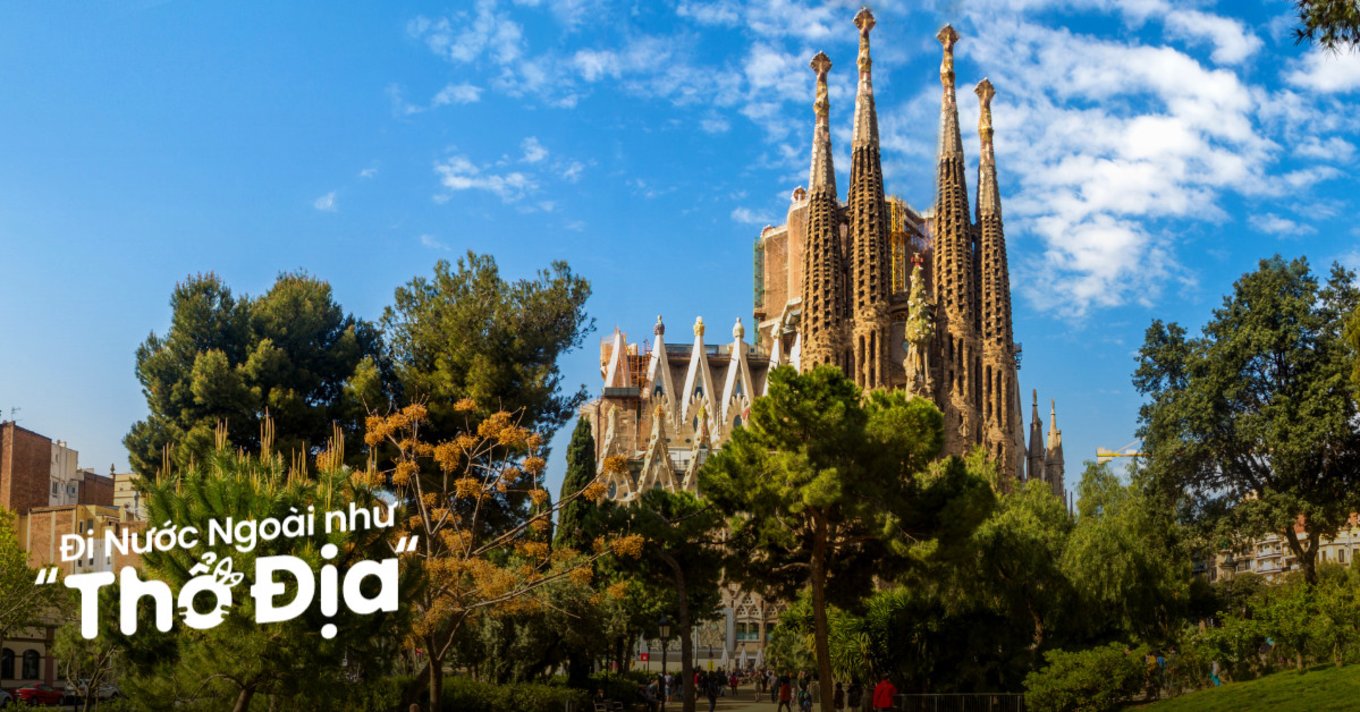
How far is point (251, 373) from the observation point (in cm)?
3009

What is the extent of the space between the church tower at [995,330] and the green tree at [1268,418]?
93.2 feet

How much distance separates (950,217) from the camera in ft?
223

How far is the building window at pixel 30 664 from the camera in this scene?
108 ft

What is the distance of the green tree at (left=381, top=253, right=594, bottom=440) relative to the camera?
30.2m

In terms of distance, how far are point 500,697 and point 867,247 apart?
46421 millimetres

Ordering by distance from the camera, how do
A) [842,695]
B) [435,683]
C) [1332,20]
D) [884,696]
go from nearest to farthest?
[1332,20], [435,683], [884,696], [842,695]

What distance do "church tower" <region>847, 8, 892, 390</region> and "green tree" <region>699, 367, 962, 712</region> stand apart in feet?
128

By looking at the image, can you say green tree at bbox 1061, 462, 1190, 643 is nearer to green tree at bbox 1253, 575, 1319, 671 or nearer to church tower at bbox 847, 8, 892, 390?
green tree at bbox 1253, 575, 1319, 671

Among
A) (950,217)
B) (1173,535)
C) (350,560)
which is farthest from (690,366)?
(350,560)

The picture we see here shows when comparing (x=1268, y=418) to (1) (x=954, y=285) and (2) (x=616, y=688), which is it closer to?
(2) (x=616, y=688)

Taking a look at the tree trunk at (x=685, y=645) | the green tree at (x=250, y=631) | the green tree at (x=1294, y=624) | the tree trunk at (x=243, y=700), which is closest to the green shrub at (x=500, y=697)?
the tree trunk at (x=685, y=645)

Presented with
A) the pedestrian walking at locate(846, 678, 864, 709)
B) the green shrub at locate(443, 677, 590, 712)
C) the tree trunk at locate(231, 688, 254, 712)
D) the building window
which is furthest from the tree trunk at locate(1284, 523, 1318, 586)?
the building window

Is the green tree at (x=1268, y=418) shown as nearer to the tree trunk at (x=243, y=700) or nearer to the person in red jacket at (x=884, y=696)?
the person in red jacket at (x=884, y=696)

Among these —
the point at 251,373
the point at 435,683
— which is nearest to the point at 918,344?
the point at 251,373
